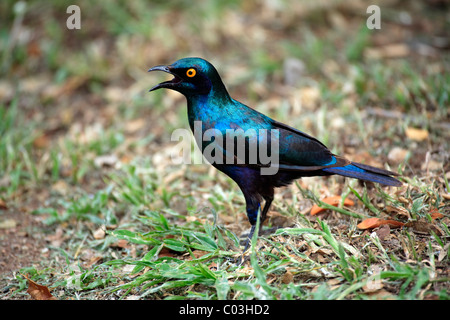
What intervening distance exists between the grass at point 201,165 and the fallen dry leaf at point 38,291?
0.06 m

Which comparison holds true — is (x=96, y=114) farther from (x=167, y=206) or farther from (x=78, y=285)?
(x=78, y=285)

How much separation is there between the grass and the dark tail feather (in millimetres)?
258

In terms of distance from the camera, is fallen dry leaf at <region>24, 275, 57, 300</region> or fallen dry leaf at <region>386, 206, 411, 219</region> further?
fallen dry leaf at <region>386, 206, 411, 219</region>

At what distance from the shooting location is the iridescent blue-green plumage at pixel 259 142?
3436 millimetres

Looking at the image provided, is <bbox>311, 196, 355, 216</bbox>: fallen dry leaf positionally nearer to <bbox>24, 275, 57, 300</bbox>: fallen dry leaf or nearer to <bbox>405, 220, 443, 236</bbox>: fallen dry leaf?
<bbox>405, 220, 443, 236</bbox>: fallen dry leaf

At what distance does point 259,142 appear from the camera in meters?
3.44

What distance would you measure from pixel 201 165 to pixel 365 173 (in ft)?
6.20

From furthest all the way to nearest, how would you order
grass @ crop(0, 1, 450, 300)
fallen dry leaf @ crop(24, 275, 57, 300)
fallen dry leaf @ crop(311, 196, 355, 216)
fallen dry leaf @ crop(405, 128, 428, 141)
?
fallen dry leaf @ crop(405, 128, 428, 141)
fallen dry leaf @ crop(311, 196, 355, 216)
fallen dry leaf @ crop(24, 275, 57, 300)
grass @ crop(0, 1, 450, 300)

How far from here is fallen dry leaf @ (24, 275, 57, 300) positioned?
328 centimetres

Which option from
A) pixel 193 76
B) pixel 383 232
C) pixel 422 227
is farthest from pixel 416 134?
pixel 193 76

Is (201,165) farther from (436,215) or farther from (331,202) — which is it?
(436,215)

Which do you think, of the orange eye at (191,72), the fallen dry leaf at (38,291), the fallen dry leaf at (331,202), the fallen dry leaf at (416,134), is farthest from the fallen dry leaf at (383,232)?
the fallen dry leaf at (38,291)

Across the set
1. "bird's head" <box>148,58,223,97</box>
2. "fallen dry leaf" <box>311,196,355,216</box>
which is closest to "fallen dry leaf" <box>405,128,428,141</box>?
"fallen dry leaf" <box>311,196,355,216</box>

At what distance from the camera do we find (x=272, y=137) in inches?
137
